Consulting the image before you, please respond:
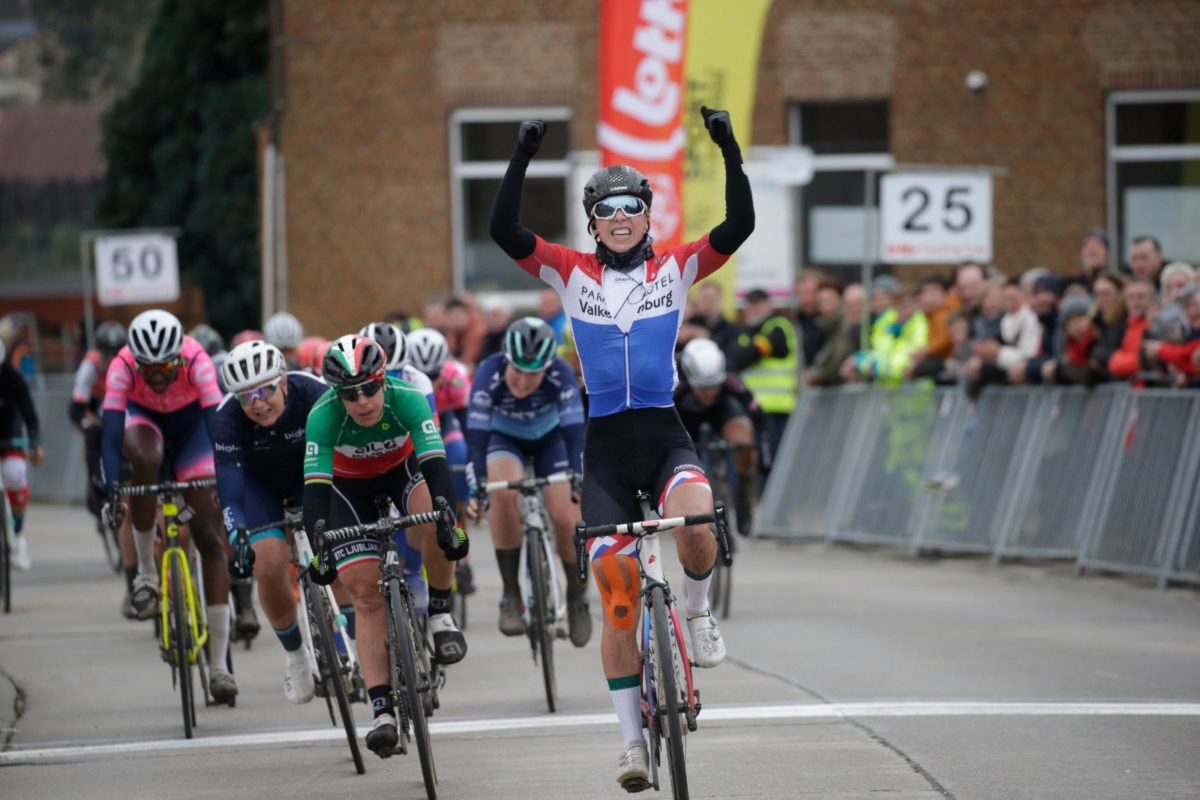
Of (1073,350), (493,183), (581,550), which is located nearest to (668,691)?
(581,550)

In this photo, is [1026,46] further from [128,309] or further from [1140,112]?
[128,309]

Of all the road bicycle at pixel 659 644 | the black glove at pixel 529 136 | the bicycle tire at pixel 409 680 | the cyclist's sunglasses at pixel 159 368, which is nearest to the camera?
the road bicycle at pixel 659 644

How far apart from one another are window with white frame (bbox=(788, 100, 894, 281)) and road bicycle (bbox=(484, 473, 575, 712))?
54.2ft

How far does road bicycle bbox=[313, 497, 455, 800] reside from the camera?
8.40m

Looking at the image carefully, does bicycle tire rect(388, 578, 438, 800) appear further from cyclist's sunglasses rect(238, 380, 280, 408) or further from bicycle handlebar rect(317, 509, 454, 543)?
cyclist's sunglasses rect(238, 380, 280, 408)

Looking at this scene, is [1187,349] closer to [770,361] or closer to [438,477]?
[770,361]

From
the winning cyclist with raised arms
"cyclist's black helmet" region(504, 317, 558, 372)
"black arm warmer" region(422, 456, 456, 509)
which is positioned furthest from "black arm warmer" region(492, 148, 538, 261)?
"cyclist's black helmet" region(504, 317, 558, 372)

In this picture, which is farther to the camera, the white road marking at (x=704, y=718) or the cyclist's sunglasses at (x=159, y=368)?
the cyclist's sunglasses at (x=159, y=368)

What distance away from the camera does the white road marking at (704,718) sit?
33.2ft

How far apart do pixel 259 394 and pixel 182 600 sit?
1.51 meters

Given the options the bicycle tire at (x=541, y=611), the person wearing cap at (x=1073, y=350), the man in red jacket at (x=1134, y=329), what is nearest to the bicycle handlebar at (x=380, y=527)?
the bicycle tire at (x=541, y=611)

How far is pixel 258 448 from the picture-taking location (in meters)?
10.1

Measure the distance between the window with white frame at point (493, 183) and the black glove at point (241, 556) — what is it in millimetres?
18958

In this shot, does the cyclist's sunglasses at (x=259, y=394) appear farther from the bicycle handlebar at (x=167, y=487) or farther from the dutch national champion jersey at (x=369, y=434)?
the bicycle handlebar at (x=167, y=487)
